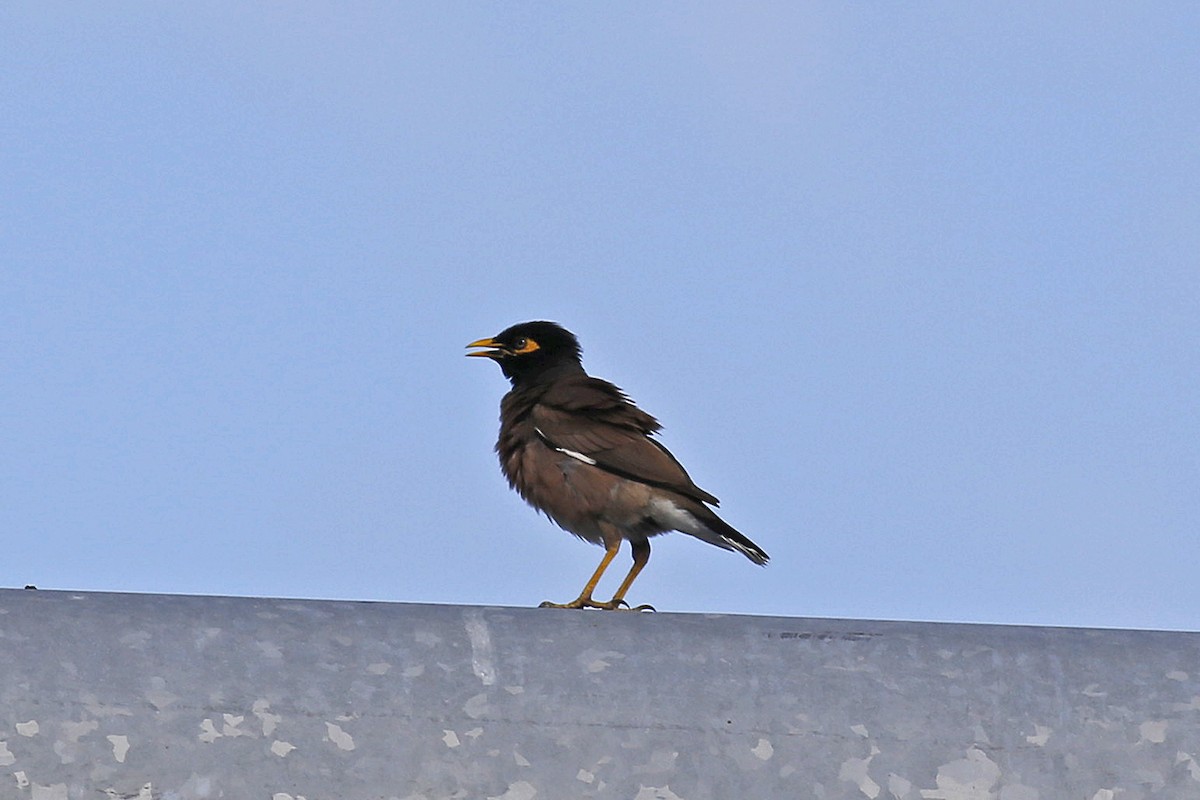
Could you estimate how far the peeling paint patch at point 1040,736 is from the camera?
5.60 ft

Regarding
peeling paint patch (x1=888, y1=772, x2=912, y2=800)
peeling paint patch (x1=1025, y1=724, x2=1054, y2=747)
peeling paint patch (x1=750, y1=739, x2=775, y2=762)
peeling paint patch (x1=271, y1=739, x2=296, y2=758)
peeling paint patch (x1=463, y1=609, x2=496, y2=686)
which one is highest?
peeling paint patch (x1=463, y1=609, x2=496, y2=686)

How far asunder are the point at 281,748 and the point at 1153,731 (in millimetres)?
911

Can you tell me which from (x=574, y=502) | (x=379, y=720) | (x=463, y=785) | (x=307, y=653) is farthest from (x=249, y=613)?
(x=574, y=502)

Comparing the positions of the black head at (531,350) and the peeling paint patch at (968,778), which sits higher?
the black head at (531,350)

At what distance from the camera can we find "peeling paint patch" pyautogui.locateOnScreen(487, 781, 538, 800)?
1.64 metres

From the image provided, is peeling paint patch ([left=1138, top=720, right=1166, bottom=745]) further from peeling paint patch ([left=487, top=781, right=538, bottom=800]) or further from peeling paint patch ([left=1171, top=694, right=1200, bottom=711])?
peeling paint patch ([left=487, top=781, right=538, bottom=800])

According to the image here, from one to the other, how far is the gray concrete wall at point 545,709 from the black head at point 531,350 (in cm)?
550

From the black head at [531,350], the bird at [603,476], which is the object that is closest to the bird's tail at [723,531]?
the bird at [603,476]

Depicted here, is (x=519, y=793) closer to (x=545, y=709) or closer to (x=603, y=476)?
(x=545, y=709)

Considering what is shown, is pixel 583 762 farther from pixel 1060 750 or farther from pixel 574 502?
pixel 574 502

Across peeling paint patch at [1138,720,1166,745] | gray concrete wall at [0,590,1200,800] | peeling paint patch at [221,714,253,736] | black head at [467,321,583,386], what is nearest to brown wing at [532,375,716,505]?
black head at [467,321,583,386]

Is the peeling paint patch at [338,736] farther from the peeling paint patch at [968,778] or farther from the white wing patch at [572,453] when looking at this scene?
the white wing patch at [572,453]

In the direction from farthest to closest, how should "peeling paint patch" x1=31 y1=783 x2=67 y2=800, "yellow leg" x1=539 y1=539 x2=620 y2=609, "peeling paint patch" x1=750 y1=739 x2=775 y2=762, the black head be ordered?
the black head → "yellow leg" x1=539 y1=539 x2=620 y2=609 → "peeling paint patch" x1=750 y1=739 x2=775 y2=762 → "peeling paint patch" x1=31 y1=783 x2=67 y2=800

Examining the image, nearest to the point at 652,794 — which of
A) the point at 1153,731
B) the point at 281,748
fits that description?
the point at 281,748
